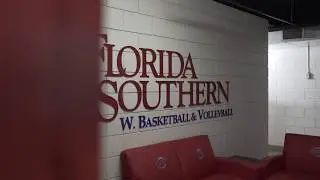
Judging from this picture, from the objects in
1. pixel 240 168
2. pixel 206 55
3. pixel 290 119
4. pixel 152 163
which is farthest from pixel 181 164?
pixel 290 119

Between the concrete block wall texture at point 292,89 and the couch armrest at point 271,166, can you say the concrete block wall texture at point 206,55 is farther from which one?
the concrete block wall texture at point 292,89

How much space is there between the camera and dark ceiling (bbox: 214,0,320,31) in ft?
16.8

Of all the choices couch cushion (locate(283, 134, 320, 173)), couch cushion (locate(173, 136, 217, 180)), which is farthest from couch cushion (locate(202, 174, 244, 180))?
couch cushion (locate(283, 134, 320, 173))

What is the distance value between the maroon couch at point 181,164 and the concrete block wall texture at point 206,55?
145 mm

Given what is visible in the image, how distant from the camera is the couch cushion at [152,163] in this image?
3.29m

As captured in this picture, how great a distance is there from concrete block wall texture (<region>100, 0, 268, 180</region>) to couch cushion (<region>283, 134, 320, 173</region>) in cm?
80

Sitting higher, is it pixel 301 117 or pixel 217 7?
pixel 217 7

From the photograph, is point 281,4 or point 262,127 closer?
point 281,4

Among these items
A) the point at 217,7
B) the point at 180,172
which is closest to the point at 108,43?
the point at 180,172

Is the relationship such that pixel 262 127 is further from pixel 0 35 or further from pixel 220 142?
pixel 0 35

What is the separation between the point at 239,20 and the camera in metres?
5.30

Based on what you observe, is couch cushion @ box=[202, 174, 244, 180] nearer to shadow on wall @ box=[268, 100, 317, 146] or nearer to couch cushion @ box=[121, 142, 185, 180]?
couch cushion @ box=[121, 142, 185, 180]

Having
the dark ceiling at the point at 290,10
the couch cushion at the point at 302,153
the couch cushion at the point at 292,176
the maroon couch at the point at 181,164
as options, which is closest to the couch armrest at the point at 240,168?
the maroon couch at the point at 181,164

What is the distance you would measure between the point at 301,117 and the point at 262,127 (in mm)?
2626
